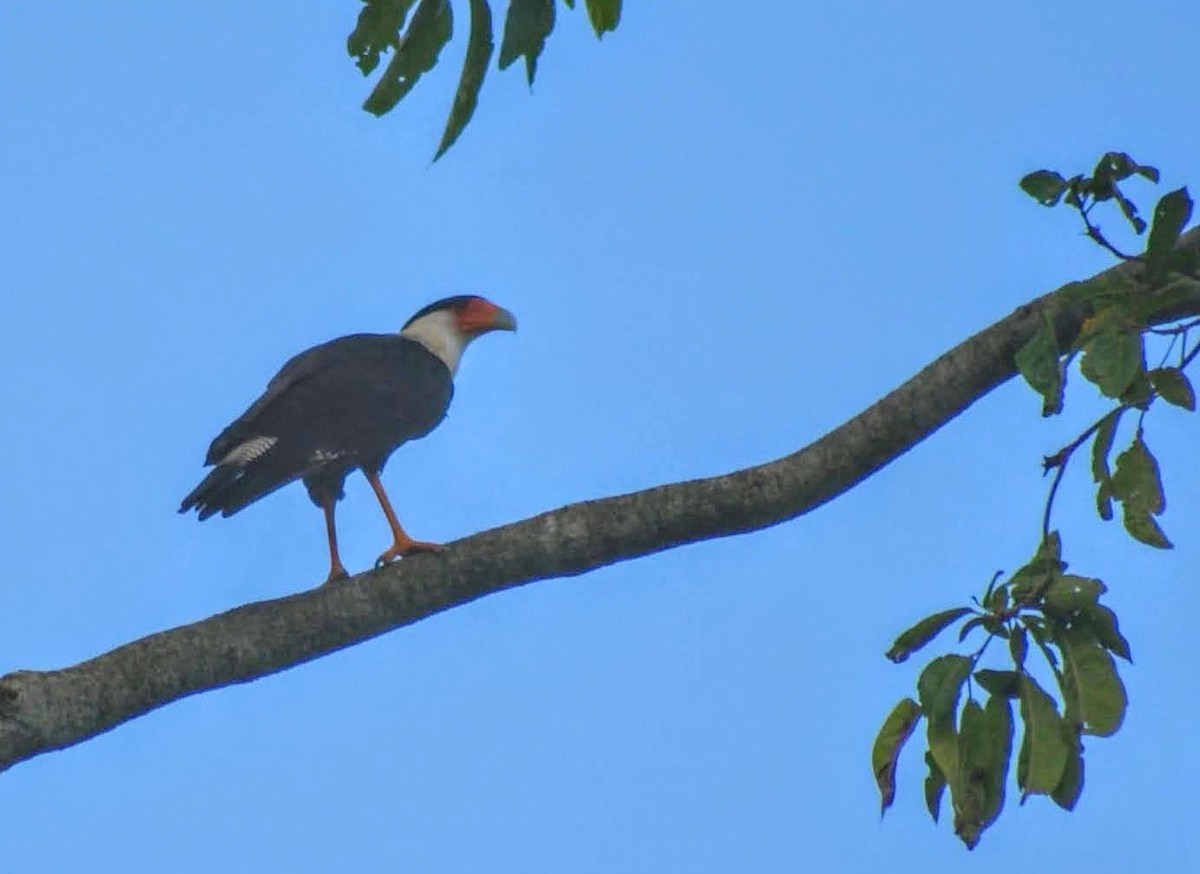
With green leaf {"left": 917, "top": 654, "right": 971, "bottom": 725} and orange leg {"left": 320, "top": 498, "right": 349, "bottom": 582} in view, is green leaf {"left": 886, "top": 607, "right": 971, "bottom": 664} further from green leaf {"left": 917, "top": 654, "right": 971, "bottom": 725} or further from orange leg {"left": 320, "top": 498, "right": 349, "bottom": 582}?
orange leg {"left": 320, "top": 498, "right": 349, "bottom": 582}

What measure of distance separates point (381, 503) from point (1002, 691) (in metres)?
3.26

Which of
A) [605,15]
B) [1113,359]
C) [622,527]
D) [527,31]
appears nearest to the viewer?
[1113,359]

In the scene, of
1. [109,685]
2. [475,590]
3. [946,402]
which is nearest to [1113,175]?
[946,402]

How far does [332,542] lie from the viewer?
6129 mm

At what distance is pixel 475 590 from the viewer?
4188 mm

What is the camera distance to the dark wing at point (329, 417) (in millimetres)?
5465

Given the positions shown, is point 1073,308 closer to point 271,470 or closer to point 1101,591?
point 1101,591

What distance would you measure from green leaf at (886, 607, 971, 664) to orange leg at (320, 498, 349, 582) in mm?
2850

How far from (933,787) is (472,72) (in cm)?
171

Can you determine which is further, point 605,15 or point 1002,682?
point 605,15

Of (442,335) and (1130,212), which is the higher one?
(442,335)

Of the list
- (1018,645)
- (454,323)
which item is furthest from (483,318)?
(1018,645)

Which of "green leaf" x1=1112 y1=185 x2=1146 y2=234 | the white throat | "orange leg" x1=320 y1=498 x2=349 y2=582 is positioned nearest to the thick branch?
"green leaf" x1=1112 y1=185 x2=1146 y2=234

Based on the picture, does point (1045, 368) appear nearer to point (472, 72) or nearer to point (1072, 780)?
point (1072, 780)
